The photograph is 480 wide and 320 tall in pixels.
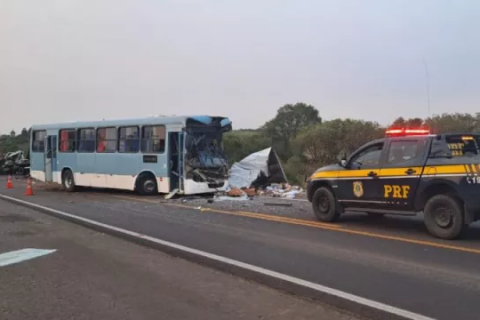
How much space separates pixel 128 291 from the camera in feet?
20.7

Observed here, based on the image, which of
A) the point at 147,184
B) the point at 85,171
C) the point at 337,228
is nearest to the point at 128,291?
the point at 337,228

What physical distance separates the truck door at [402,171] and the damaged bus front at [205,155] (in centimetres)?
872

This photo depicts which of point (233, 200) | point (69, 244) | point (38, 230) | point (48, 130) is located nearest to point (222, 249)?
point (69, 244)

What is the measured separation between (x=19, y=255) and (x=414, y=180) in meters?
7.17

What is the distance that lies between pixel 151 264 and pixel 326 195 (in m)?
5.13

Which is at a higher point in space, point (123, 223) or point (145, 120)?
point (145, 120)

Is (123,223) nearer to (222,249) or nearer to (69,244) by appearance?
(69,244)

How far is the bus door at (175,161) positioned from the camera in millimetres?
17938

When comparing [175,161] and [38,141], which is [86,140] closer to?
[38,141]

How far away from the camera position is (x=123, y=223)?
38.6 feet

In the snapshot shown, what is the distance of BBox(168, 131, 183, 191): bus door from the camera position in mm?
17938

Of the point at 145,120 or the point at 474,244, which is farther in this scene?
the point at 145,120

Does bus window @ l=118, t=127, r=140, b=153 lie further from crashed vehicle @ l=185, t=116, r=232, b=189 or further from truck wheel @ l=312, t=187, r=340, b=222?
truck wheel @ l=312, t=187, r=340, b=222

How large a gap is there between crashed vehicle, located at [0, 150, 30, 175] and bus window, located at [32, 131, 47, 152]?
13.9 m
